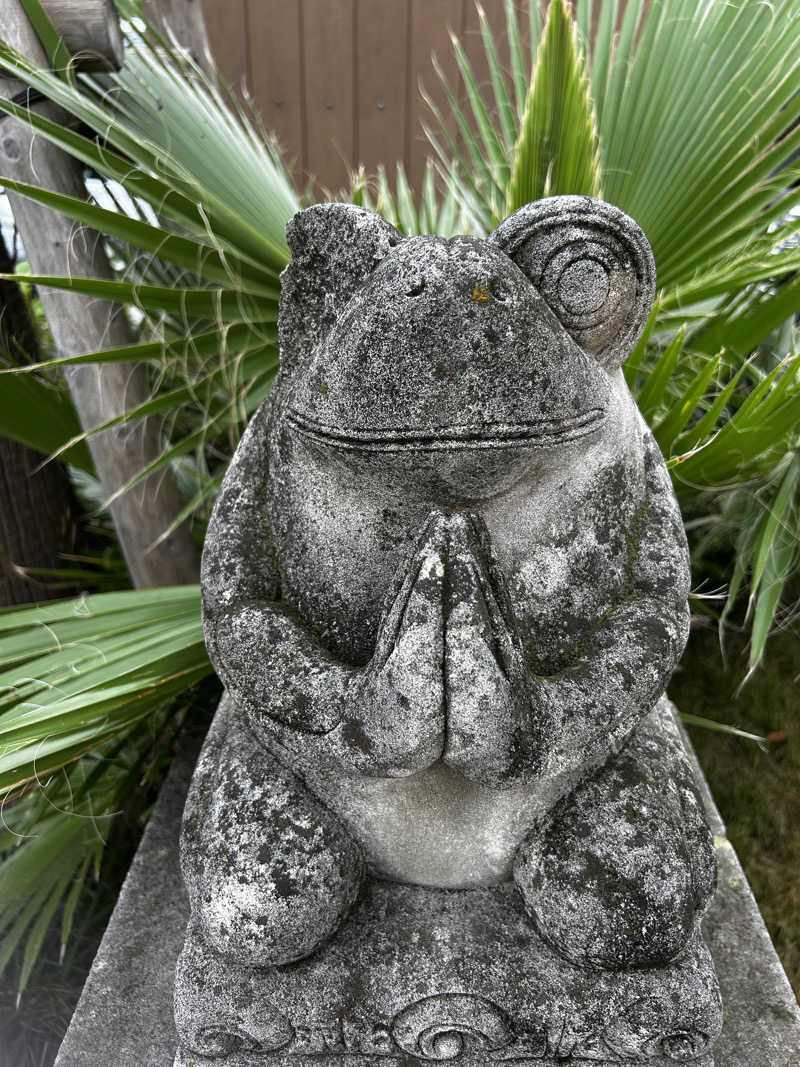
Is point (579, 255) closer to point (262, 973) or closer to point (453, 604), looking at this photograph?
point (453, 604)

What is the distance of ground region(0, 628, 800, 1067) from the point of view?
2057mm

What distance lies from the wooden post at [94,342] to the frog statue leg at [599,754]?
1.30m

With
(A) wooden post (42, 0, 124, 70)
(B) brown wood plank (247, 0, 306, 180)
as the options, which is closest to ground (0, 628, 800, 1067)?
(A) wooden post (42, 0, 124, 70)

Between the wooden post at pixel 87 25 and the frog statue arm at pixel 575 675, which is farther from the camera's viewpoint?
the wooden post at pixel 87 25

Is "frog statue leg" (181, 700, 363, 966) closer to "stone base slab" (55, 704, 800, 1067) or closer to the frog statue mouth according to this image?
"stone base slab" (55, 704, 800, 1067)

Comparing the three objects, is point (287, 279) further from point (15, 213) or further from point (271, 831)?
point (15, 213)

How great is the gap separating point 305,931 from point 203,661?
0.75 m

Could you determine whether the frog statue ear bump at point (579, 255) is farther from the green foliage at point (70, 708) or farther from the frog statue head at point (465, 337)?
the green foliage at point (70, 708)

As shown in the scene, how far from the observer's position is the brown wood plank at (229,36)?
12.5ft

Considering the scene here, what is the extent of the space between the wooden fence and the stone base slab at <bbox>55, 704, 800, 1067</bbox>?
3.01 metres

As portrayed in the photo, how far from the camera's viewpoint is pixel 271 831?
1.25m

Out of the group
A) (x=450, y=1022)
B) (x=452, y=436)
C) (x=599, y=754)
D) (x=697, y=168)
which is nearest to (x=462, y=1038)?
(x=450, y=1022)

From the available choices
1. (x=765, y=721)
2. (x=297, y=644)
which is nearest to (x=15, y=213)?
(x=297, y=644)

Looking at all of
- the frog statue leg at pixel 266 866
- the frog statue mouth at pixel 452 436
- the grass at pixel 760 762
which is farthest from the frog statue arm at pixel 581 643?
the grass at pixel 760 762
